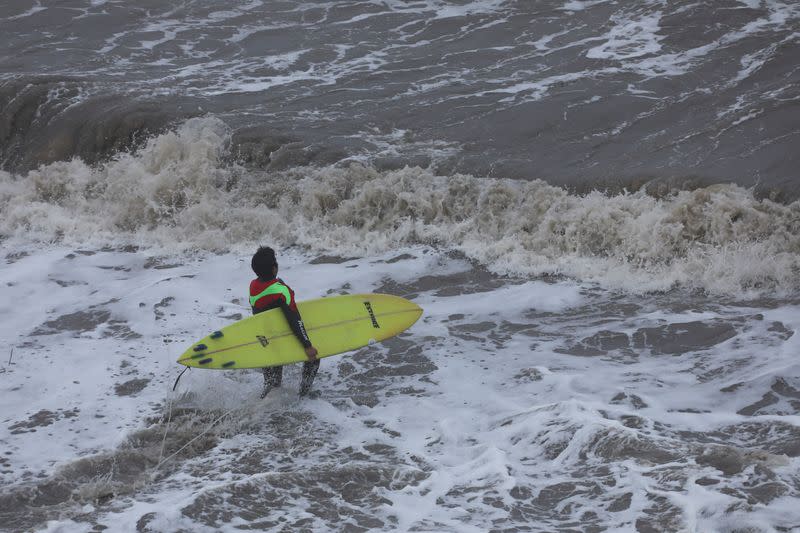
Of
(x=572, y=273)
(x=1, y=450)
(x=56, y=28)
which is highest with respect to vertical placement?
(x=56, y=28)

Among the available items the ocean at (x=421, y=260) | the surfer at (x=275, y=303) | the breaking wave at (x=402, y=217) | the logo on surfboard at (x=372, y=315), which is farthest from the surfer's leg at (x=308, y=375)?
the breaking wave at (x=402, y=217)

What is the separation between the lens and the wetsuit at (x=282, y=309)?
566 cm

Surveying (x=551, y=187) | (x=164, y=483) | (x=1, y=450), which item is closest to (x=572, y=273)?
(x=551, y=187)

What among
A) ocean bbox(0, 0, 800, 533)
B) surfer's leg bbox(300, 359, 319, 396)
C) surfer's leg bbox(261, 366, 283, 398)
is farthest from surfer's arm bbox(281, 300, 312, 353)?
ocean bbox(0, 0, 800, 533)

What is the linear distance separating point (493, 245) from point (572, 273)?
963 millimetres

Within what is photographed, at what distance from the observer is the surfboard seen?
568 cm

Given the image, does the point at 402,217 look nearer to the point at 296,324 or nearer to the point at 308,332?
the point at 308,332

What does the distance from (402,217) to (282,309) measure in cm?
377

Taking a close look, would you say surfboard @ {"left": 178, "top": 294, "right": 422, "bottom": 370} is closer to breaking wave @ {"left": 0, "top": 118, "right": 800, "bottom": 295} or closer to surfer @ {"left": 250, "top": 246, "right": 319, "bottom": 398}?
surfer @ {"left": 250, "top": 246, "right": 319, "bottom": 398}

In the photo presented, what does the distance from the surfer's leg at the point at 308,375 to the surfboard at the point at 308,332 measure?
9 cm

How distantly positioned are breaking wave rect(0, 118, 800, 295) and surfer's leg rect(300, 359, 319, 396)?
2.83 m

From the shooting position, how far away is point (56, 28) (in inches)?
639

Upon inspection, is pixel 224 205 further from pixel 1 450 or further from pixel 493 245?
pixel 1 450

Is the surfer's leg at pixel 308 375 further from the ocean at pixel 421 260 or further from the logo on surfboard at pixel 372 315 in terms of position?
the logo on surfboard at pixel 372 315
